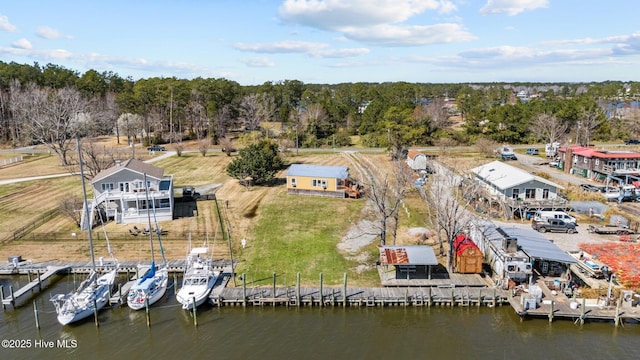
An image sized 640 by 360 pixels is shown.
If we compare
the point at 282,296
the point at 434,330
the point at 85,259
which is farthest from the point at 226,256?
the point at 434,330

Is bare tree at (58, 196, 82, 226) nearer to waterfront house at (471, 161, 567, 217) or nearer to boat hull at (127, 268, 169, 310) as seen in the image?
boat hull at (127, 268, 169, 310)

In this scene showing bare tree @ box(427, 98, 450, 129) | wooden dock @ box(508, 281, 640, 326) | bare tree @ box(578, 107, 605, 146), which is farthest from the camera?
bare tree @ box(427, 98, 450, 129)

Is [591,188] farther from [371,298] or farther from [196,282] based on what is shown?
[196,282]

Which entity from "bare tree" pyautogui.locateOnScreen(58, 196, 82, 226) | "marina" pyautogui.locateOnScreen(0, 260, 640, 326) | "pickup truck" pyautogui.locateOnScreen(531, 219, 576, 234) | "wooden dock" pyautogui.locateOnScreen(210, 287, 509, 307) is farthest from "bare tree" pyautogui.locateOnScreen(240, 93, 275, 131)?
"wooden dock" pyautogui.locateOnScreen(210, 287, 509, 307)

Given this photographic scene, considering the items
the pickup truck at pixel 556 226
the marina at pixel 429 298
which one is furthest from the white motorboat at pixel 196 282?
the pickup truck at pixel 556 226

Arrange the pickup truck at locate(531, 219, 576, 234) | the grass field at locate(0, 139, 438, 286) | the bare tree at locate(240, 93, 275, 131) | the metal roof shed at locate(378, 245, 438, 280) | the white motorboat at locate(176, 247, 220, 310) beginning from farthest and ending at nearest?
1. the bare tree at locate(240, 93, 275, 131)
2. the pickup truck at locate(531, 219, 576, 234)
3. the grass field at locate(0, 139, 438, 286)
4. the metal roof shed at locate(378, 245, 438, 280)
5. the white motorboat at locate(176, 247, 220, 310)

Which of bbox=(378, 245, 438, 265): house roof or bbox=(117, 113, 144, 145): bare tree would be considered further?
bbox=(117, 113, 144, 145): bare tree

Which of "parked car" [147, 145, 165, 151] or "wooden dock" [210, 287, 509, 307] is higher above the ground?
"parked car" [147, 145, 165, 151]

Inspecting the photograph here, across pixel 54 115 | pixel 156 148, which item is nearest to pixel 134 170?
pixel 54 115
